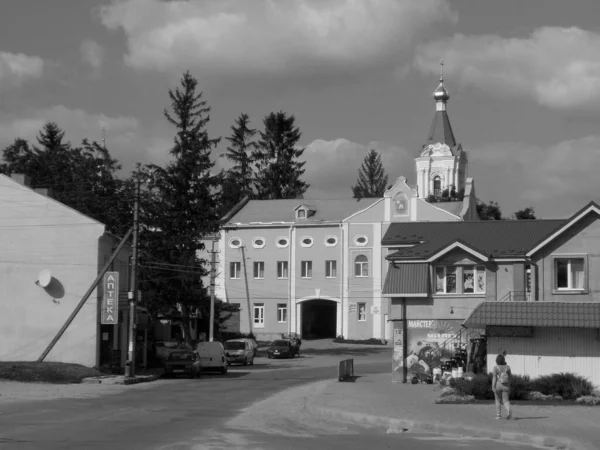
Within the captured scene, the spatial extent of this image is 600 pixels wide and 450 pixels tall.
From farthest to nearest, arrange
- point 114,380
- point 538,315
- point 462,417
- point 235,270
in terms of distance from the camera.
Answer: point 235,270 → point 114,380 → point 538,315 → point 462,417

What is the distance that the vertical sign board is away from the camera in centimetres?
4209

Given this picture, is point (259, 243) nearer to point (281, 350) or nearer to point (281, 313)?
point (281, 313)

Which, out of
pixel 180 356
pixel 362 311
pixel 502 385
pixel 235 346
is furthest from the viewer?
pixel 362 311

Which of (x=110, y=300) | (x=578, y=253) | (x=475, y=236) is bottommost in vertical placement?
(x=110, y=300)

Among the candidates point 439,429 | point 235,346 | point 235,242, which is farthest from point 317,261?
point 439,429

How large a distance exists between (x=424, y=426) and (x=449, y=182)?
82.3 metres

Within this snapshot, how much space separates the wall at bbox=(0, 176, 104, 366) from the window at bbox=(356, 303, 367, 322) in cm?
3812

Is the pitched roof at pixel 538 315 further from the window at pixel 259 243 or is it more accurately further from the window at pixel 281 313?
the window at pixel 259 243

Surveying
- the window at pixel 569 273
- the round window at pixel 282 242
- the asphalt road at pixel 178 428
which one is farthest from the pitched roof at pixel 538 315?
the round window at pixel 282 242

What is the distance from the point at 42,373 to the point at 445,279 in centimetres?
1875

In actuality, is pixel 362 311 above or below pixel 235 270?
below

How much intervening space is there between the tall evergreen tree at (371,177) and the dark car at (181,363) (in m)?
78.2

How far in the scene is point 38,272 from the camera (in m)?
43.4

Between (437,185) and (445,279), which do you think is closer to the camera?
(445,279)
